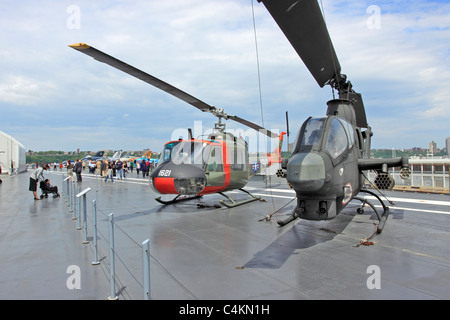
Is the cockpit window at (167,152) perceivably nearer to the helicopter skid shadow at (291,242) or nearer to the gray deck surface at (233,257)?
the gray deck surface at (233,257)

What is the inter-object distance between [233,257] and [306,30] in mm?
4033

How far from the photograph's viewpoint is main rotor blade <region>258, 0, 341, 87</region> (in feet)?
12.8

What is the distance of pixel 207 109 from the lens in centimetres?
1050

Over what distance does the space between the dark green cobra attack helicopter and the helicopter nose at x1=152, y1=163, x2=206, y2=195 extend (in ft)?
11.6

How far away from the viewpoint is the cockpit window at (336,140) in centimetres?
555

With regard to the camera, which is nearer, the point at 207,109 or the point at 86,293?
the point at 86,293

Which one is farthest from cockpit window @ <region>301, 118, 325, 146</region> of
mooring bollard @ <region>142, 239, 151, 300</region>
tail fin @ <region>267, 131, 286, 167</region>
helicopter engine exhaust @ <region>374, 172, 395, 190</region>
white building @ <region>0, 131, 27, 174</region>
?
white building @ <region>0, 131, 27, 174</region>

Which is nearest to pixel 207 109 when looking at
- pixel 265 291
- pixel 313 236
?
pixel 313 236

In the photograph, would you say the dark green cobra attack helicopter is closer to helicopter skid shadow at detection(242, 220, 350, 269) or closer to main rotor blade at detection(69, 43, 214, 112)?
helicopter skid shadow at detection(242, 220, 350, 269)

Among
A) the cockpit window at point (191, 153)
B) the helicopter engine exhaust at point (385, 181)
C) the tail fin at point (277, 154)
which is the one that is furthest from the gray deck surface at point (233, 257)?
the tail fin at point (277, 154)

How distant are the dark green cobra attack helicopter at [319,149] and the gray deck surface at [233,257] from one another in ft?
3.06

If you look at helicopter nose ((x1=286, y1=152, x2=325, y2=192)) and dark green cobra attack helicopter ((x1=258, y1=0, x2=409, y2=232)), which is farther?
helicopter nose ((x1=286, y1=152, x2=325, y2=192))
